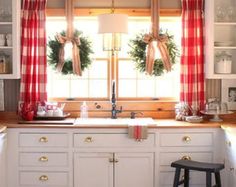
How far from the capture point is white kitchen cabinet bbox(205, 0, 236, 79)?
4.15m

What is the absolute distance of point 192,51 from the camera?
4324 millimetres

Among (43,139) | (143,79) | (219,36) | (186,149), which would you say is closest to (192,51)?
(219,36)

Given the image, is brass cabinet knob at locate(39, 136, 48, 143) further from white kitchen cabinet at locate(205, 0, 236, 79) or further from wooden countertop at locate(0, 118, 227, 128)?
white kitchen cabinet at locate(205, 0, 236, 79)

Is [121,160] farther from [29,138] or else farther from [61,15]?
[61,15]

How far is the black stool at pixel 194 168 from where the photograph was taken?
3.49 metres

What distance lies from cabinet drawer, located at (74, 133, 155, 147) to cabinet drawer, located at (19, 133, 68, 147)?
4.9 inches

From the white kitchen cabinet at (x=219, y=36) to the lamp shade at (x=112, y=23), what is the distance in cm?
89

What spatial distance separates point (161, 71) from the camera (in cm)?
443

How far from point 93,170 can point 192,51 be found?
1613 mm

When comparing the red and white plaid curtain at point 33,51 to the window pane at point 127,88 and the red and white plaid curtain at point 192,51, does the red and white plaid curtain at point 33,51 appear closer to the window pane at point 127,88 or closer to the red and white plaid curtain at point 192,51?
the window pane at point 127,88

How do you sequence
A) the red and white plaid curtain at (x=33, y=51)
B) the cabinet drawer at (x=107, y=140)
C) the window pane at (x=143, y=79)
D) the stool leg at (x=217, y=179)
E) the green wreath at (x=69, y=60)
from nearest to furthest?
the stool leg at (x=217, y=179) < the cabinet drawer at (x=107, y=140) < the red and white plaid curtain at (x=33, y=51) < the green wreath at (x=69, y=60) < the window pane at (x=143, y=79)

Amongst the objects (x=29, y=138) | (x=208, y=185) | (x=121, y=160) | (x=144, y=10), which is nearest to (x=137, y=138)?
(x=121, y=160)

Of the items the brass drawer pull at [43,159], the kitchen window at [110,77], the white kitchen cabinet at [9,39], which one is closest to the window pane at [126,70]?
the kitchen window at [110,77]

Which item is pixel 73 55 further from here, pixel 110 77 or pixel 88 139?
pixel 88 139
